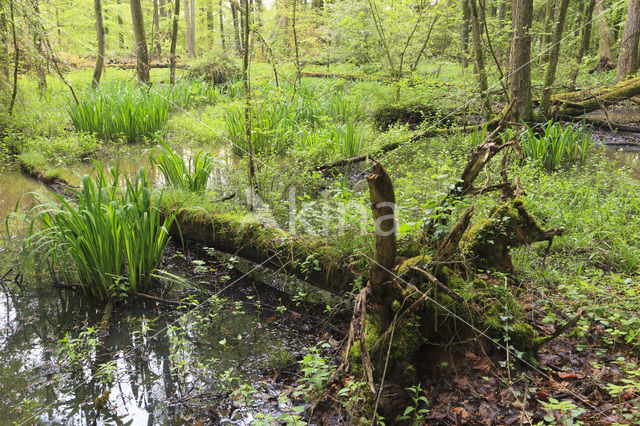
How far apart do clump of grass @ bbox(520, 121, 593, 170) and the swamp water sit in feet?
12.3

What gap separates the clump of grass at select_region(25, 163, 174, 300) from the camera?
8.68 ft

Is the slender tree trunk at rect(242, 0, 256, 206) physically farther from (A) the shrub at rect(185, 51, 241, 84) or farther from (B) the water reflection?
(A) the shrub at rect(185, 51, 241, 84)

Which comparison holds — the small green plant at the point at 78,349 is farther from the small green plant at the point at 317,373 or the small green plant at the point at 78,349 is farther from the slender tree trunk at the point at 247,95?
the slender tree trunk at the point at 247,95

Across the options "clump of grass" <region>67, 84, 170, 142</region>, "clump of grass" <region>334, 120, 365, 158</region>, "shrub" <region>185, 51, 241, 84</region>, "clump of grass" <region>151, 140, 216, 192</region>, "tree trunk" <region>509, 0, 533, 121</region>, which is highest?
"shrub" <region>185, 51, 241, 84</region>

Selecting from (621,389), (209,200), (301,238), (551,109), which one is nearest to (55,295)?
(209,200)

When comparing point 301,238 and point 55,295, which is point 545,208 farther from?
point 55,295

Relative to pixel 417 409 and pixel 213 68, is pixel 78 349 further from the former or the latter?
pixel 213 68

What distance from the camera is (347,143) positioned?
5539mm

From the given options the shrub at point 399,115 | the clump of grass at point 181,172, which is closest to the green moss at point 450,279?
the clump of grass at point 181,172

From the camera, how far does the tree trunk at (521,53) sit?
17.4 feet

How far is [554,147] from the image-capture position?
4.86 meters

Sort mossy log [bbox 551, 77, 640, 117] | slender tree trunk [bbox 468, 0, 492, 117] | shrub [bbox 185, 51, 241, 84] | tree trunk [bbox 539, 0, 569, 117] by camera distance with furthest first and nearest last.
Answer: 1. shrub [bbox 185, 51, 241, 84]
2. mossy log [bbox 551, 77, 640, 117]
3. slender tree trunk [bbox 468, 0, 492, 117]
4. tree trunk [bbox 539, 0, 569, 117]

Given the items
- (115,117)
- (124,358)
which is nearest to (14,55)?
(115,117)

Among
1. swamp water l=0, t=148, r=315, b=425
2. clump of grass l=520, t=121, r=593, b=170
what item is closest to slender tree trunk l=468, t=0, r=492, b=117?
clump of grass l=520, t=121, r=593, b=170
